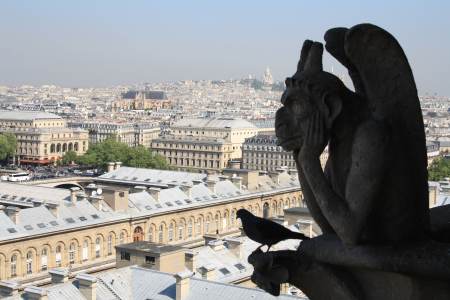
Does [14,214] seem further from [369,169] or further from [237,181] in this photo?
[369,169]

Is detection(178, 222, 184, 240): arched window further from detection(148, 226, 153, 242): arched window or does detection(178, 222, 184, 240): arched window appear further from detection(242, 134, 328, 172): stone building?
detection(242, 134, 328, 172): stone building

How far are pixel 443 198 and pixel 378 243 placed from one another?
4423 cm

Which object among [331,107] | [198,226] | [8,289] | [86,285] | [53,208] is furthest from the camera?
[198,226]

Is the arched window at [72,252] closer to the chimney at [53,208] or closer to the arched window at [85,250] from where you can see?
the arched window at [85,250]

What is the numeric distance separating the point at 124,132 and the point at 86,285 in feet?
439

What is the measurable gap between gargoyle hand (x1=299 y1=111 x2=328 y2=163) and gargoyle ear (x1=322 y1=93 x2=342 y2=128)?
0.15 feet

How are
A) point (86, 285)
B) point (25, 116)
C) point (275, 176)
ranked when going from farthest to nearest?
point (25, 116), point (275, 176), point (86, 285)

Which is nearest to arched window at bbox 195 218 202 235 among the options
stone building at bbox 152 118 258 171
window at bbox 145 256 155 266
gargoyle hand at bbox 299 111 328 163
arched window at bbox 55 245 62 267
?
arched window at bbox 55 245 62 267

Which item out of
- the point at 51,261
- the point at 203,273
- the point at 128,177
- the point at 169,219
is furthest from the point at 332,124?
the point at 128,177

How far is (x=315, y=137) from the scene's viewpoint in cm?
555

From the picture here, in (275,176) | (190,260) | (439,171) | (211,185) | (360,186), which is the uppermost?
(360,186)

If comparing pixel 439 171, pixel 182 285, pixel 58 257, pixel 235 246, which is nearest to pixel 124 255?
pixel 235 246

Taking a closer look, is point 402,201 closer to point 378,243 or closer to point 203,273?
point 378,243

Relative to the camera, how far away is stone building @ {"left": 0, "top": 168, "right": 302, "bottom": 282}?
43.6m
